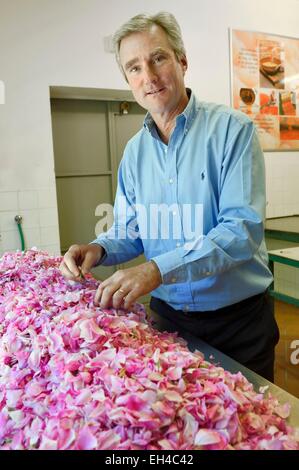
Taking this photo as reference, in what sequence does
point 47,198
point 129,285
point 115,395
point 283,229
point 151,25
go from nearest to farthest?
1. point 115,395
2. point 129,285
3. point 151,25
4. point 47,198
5. point 283,229

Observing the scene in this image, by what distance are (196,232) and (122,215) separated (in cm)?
39

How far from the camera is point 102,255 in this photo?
1.47 m

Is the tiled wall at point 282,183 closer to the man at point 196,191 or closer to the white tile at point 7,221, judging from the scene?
the white tile at point 7,221

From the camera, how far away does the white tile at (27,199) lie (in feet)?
10.6

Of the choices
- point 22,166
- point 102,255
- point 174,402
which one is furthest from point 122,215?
point 22,166

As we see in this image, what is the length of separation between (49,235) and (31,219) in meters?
0.20

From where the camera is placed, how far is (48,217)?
11.0ft

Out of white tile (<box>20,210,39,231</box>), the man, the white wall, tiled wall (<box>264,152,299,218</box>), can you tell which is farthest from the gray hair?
tiled wall (<box>264,152,299,218</box>)

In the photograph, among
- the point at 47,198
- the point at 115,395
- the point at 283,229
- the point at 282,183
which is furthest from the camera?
the point at 282,183

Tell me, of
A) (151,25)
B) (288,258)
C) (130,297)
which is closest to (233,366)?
(130,297)

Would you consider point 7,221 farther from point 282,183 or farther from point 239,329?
point 282,183

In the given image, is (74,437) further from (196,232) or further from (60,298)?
(196,232)

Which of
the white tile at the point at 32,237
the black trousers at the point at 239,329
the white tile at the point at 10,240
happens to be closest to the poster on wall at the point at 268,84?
the white tile at the point at 32,237

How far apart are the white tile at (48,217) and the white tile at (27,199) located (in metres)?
0.08
